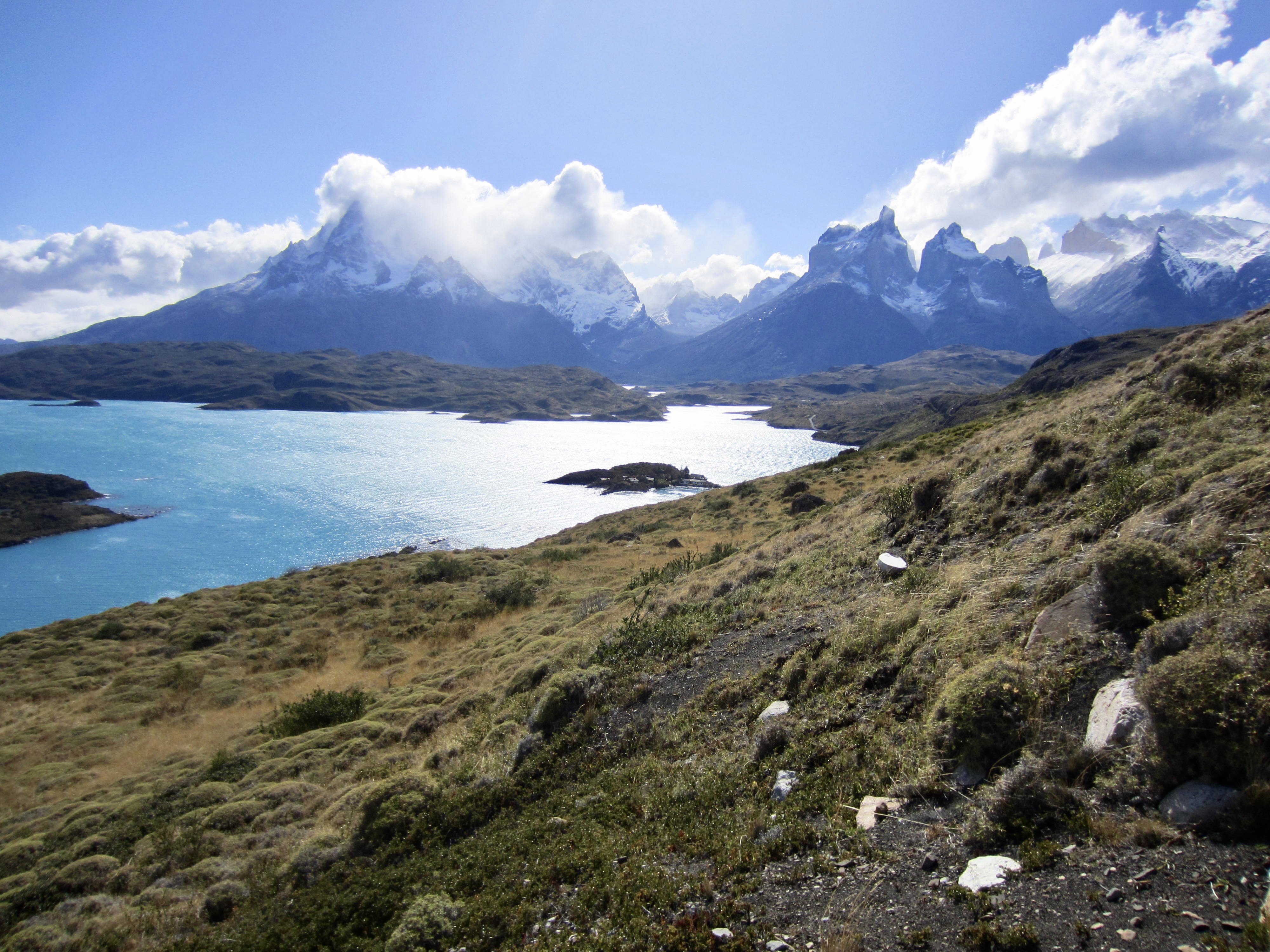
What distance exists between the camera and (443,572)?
41.7m

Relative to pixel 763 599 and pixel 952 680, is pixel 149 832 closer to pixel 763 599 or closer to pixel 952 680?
pixel 763 599

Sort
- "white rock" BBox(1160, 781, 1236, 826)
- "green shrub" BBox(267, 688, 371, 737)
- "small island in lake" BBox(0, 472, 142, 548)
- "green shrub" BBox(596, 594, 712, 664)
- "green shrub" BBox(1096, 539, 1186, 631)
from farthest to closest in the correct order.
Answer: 1. "small island in lake" BBox(0, 472, 142, 548)
2. "green shrub" BBox(267, 688, 371, 737)
3. "green shrub" BBox(596, 594, 712, 664)
4. "green shrub" BBox(1096, 539, 1186, 631)
5. "white rock" BBox(1160, 781, 1236, 826)

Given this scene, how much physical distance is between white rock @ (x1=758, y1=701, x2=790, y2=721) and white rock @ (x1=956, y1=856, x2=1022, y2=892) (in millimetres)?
3715

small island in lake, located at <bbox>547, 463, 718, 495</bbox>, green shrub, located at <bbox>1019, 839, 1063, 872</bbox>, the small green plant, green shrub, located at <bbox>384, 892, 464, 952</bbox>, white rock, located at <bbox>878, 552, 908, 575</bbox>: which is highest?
the small green plant

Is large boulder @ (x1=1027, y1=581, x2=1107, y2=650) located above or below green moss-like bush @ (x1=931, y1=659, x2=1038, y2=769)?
above

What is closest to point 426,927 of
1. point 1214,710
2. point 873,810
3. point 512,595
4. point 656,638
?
point 873,810

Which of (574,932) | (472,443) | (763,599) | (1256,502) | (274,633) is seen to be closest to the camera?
(574,932)

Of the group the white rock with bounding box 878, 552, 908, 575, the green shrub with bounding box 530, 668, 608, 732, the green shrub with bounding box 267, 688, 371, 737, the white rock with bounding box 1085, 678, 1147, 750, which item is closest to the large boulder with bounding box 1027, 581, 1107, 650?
the white rock with bounding box 1085, 678, 1147, 750

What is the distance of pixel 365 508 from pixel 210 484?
116 ft

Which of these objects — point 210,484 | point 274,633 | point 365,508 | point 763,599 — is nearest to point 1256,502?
point 763,599

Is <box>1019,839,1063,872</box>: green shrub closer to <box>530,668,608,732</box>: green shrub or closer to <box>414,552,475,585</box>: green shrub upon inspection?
<box>530,668,608,732</box>: green shrub

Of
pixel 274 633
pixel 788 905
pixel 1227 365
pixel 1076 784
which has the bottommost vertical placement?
pixel 274 633

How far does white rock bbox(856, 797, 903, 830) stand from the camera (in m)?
5.97

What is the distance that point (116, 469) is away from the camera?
106 metres
